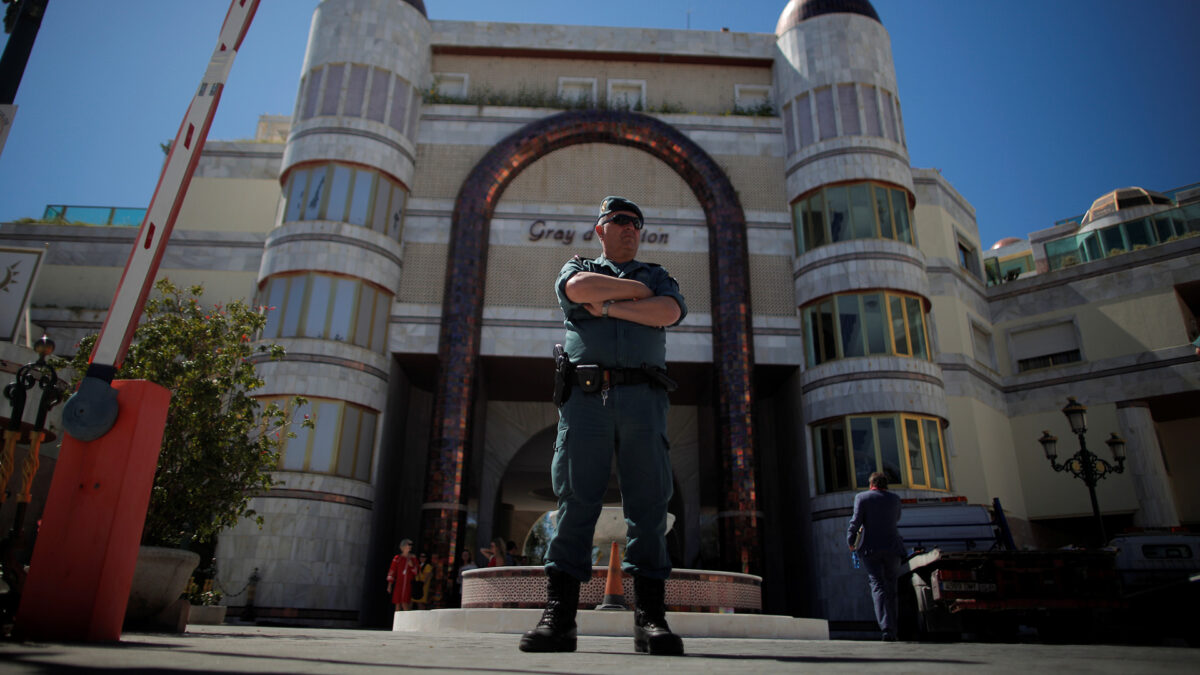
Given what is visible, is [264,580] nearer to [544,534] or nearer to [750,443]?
[544,534]

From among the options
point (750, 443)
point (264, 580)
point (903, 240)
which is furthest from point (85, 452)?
point (903, 240)

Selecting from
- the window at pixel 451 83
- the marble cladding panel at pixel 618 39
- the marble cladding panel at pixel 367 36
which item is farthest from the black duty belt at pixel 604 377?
the marble cladding panel at pixel 618 39

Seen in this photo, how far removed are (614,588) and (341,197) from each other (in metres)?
13.2

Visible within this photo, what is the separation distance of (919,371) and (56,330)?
21957 millimetres

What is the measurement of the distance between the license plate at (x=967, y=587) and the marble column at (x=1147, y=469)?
1628cm

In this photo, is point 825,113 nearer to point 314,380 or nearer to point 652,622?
point 314,380

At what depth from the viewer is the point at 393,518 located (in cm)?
1948

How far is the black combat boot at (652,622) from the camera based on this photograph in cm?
340

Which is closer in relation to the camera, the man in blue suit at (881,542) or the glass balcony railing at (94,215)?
the man in blue suit at (881,542)

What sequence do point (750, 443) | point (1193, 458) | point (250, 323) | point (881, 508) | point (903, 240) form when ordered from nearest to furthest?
1. point (881, 508)
2. point (250, 323)
3. point (750, 443)
4. point (903, 240)
5. point (1193, 458)

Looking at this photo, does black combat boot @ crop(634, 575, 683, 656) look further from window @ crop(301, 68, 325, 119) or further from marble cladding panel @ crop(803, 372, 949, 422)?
window @ crop(301, 68, 325, 119)

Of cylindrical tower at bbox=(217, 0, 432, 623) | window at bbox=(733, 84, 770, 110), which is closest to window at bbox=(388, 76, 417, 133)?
cylindrical tower at bbox=(217, 0, 432, 623)

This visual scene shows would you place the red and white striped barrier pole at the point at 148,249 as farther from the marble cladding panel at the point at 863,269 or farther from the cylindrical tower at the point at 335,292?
the marble cladding panel at the point at 863,269

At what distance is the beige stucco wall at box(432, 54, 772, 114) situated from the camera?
22.1m
